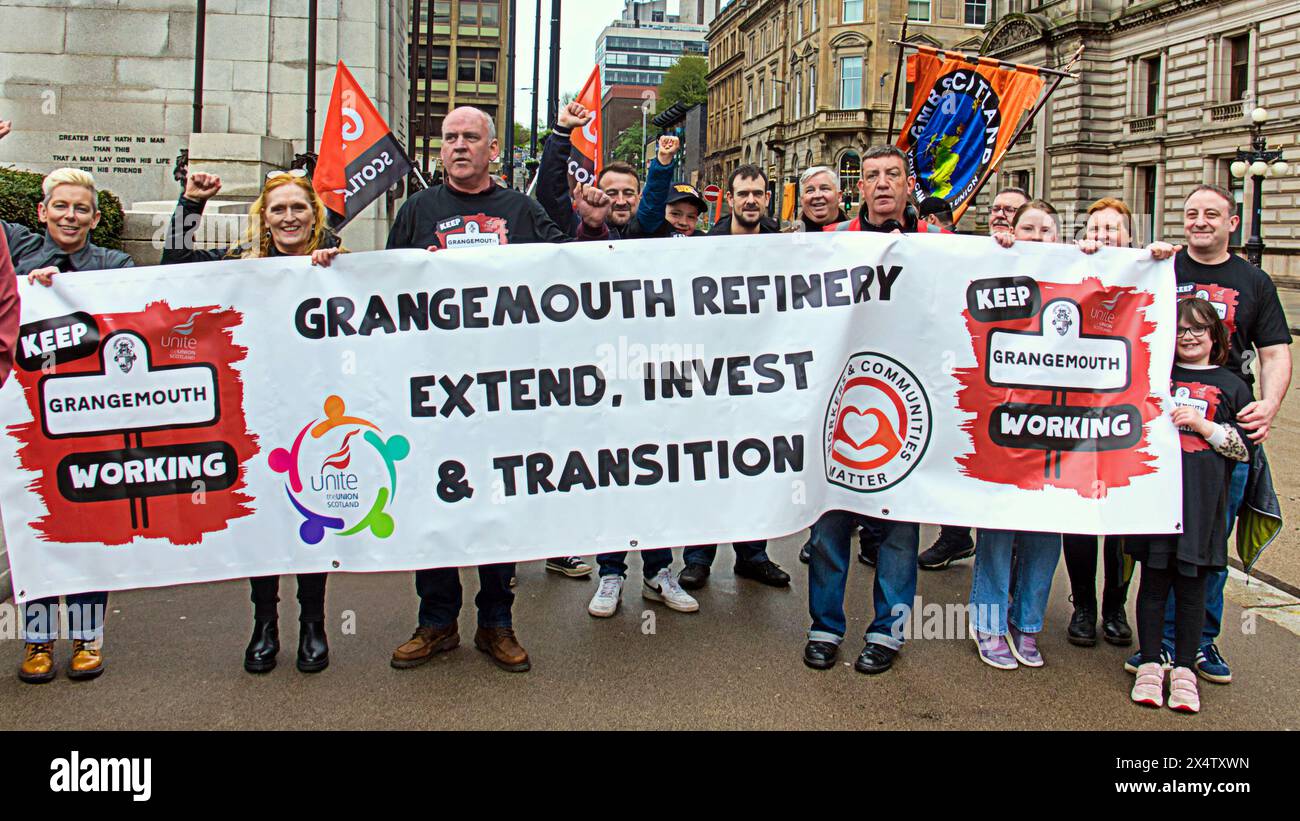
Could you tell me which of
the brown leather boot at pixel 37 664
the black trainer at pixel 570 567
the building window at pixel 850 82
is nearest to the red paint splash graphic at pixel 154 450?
the brown leather boot at pixel 37 664

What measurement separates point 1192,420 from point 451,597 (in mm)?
3241

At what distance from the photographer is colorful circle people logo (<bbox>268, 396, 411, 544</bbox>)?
4.69 meters

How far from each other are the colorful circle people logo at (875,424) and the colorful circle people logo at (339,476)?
1942mm

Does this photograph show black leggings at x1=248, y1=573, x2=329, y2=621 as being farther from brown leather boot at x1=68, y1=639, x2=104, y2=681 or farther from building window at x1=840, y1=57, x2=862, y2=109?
building window at x1=840, y1=57, x2=862, y2=109

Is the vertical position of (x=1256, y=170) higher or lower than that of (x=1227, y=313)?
higher

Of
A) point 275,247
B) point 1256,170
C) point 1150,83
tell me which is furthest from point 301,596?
point 1150,83

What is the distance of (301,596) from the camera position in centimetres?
482

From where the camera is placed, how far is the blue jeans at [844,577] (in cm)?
492

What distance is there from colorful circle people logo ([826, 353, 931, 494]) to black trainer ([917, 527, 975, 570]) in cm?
188

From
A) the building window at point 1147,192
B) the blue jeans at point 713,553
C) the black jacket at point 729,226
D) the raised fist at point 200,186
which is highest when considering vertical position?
the building window at point 1147,192

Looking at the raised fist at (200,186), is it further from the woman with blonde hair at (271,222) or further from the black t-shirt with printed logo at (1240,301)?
the black t-shirt with printed logo at (1240,301)

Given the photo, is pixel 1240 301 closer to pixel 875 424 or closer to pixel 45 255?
pixel 875 424

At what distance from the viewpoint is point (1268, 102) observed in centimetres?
3819

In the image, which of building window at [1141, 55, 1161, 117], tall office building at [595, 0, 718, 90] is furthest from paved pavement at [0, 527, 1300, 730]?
tall office building at [595, 0, 718, 90]
